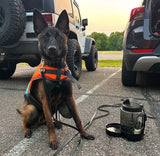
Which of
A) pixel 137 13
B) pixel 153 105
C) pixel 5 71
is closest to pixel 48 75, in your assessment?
pixel 153 105

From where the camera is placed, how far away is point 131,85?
13.7 ft

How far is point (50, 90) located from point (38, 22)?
0.84 m

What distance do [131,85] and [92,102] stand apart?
60.2 inches

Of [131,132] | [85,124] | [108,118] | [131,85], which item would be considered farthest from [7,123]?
[131,85]

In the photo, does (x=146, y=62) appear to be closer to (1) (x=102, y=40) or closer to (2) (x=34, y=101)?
(2) (x=34, y=101)

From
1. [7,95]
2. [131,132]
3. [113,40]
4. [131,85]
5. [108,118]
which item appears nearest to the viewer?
[131,132]

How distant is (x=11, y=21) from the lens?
3.58m

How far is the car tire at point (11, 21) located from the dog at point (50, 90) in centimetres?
182

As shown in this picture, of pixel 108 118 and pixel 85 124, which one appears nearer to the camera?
pixel 85 124

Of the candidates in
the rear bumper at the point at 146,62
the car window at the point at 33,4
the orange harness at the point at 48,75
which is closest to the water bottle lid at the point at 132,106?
the orange harness at the point at 48,75

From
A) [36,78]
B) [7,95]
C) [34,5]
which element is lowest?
[7,95]

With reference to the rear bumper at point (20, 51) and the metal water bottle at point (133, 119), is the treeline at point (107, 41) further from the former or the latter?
the metal water bottle at point (133, 119)

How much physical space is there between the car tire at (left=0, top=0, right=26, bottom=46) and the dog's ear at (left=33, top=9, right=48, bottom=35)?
5.96 ft

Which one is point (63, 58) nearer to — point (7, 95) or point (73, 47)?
point (7, 95)
